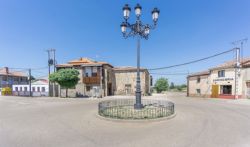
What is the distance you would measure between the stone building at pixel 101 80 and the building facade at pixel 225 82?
1180cm

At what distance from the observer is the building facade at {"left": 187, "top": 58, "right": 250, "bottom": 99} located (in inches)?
878

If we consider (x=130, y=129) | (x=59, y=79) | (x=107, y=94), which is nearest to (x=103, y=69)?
(x=107, y=94)

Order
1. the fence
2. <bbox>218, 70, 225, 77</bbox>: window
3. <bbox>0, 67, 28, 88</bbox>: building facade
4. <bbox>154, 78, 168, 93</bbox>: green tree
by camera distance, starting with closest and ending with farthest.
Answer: the fence < <bbox>218, 70, 225, 77</bbox>: window < <bbox>0, 67, 28, 88</bbox>: building facade < <bbox>154, 78, 168, 93</bbox>: green tree

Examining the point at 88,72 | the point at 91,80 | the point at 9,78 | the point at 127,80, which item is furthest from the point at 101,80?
the point at 9,78

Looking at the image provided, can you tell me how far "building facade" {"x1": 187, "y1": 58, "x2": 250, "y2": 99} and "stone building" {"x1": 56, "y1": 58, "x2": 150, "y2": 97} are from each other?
1180 cm

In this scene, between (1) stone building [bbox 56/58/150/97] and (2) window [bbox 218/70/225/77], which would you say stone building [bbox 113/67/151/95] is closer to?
(1) stone building [bbox 56/58/150/97]

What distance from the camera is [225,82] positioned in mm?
24188

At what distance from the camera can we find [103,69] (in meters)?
28.5

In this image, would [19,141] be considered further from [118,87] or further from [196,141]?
[118,87]

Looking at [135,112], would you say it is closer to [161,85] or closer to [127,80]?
[127,80]

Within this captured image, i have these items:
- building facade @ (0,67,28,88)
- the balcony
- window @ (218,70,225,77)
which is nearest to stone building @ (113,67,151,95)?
the balcony

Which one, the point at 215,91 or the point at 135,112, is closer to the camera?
the point at 135,112

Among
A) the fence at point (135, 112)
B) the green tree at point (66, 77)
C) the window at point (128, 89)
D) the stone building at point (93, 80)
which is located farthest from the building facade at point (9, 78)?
the fence at point (135, 112)

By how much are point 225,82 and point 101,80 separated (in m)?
21.6
